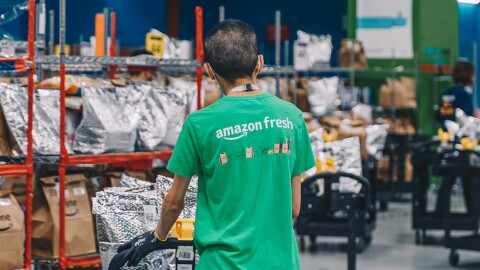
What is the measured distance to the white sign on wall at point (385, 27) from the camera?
1565cm

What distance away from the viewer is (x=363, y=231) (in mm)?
8242

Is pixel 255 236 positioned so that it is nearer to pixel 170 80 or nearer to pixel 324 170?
pixel 324 170

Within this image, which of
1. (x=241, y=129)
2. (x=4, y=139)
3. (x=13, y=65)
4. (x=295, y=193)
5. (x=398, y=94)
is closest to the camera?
(x=241, y=129)

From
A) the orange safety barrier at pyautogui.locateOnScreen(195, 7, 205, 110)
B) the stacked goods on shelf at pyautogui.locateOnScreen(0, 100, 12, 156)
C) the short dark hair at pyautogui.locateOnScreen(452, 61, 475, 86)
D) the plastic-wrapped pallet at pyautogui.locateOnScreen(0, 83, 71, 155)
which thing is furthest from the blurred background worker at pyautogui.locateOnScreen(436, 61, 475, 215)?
the stacked goods on shelf at pyautogui.locateOnScreen(0, 100, 12, 156)

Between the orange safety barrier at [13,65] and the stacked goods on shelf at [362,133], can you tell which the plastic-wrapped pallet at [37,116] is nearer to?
the orange safety barrier at [13,65]

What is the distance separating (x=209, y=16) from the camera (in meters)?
18.8

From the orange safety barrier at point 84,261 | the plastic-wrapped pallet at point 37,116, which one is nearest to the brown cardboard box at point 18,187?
the plastic-wrapped pallet at point 37,116

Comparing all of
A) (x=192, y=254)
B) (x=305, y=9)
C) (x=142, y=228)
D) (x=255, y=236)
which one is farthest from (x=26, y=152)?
(x=305, y=9)

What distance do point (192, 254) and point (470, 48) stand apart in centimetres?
1566

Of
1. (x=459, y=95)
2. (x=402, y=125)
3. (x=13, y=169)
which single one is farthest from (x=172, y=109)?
(x=402, y=125)

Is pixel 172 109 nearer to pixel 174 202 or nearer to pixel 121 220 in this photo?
pixel 121 220

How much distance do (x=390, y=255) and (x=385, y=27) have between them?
24.4ft

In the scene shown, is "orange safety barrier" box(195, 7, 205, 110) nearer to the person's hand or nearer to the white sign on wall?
the person's hand

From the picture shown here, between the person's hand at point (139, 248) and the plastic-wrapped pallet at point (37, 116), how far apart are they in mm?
2942
